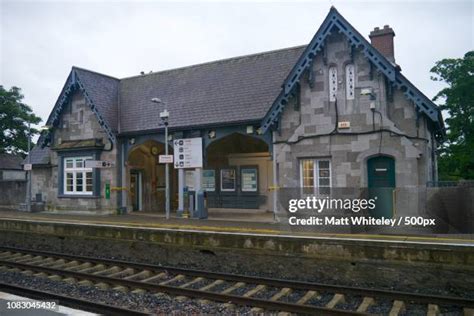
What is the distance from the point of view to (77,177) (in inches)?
831

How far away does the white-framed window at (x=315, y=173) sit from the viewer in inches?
570

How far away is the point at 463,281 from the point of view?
818cm

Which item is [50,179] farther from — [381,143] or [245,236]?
[381,143]

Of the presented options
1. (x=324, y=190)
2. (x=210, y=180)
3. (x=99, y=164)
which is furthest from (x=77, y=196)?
(x=324, y=190)

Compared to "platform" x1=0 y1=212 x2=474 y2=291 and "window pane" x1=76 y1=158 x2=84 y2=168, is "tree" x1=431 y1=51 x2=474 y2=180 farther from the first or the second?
"window pane" x1=76 y1=158 x2=84 y2=168

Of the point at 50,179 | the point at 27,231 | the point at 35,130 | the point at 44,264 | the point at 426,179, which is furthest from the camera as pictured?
the point at 35,130

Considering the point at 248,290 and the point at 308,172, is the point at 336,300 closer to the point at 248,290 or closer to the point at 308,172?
the point at 248,290

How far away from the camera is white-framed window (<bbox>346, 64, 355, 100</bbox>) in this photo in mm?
14008

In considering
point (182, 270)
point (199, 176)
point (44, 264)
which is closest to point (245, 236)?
point (182, 270)

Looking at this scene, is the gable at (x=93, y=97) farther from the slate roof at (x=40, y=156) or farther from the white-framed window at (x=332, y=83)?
the white-framed window at (x=332, y=83)

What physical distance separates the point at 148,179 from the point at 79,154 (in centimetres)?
374

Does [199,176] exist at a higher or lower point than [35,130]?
lower

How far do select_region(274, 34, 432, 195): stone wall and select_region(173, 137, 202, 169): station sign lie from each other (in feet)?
12.3

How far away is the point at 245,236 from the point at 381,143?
19.3 ft
